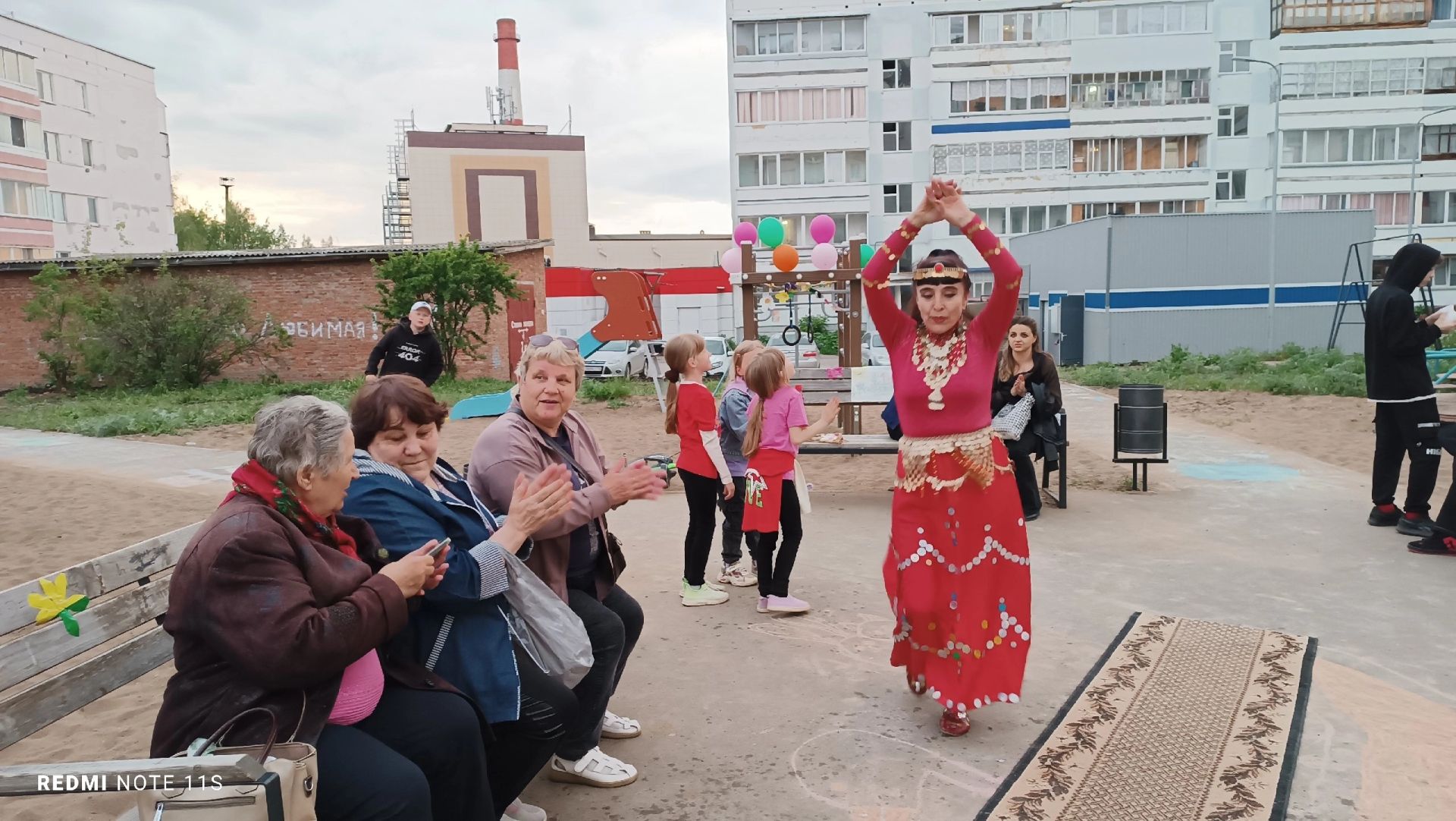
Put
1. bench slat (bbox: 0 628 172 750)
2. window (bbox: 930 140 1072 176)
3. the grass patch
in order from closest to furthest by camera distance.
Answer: bench slat (bbox: 0 628 172 750) → the grass patch → window (bbox: 930 140 1072 176)

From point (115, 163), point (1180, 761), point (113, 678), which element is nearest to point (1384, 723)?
point (1180, 761)

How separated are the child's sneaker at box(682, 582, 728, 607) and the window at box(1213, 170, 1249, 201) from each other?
4322cm

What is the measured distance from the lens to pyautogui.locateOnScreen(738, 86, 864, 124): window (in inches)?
1602

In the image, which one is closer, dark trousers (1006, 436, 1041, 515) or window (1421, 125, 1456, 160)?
dark trousers (1006, 436, 1041, 515)

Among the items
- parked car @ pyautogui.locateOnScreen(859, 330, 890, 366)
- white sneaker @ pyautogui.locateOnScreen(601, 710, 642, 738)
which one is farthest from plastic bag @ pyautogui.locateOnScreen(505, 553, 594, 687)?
parked car @ pyautogui.locateOnScreen(859, 330, 890, 366)

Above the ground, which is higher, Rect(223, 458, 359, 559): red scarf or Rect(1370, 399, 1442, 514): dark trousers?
Rect(223, 458, 359, 559): red scarf

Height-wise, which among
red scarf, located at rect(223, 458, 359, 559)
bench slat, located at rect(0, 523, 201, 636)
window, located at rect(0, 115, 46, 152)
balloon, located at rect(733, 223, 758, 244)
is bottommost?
bench slat, located at rect(0, 523, 201, 636)

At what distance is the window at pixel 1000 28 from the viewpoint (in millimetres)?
40562

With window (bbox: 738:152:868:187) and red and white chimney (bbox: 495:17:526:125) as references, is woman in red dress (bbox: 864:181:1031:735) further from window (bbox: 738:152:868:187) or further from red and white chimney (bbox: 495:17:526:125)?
red and white chimney (bbox: 495:17:526:125)

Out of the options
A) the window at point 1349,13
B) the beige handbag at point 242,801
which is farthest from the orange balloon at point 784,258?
the window at point 1349,13

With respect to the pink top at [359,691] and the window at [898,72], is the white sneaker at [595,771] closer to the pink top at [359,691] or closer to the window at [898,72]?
the pink top at [359,691]

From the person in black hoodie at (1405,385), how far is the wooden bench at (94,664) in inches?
295

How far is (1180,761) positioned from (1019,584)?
83 cm

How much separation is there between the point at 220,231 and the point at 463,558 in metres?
67.4
